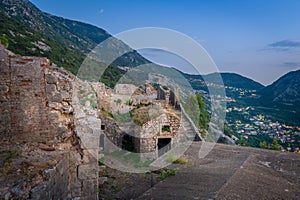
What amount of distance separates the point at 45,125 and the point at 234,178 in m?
4.59

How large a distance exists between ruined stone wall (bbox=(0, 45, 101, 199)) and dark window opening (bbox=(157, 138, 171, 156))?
18.9ft

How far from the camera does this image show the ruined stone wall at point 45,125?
431cm

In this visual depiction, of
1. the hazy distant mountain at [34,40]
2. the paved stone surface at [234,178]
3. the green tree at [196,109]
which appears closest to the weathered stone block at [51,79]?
the paved stone surface at [234,178]

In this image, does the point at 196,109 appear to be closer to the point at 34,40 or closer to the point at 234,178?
the point at 234,178

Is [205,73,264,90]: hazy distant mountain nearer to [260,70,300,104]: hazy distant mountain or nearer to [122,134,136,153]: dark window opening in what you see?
[260,70,300,104]: hazy distant mountain

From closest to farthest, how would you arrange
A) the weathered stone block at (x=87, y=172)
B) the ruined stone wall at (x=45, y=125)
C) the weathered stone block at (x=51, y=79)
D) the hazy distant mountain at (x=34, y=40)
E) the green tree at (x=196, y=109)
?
the ruined stone wall at (x=45, y=125) → the weathered stone block at (x=51, y=79) → the weathered stone block at (x=87, y=172) → the green tree at (x=196, y=109) → the hazy distant mountain at (x=34, y=40)

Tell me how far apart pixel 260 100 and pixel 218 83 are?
67.9 ft

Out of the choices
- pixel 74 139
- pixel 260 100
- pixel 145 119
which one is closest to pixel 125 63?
pixel 260 100

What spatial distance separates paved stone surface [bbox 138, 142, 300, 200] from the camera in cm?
577

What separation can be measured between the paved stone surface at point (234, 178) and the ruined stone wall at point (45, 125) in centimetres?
201

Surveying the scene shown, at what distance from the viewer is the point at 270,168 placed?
7828 millimetres

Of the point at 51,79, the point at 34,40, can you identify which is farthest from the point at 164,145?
the point at 34,40

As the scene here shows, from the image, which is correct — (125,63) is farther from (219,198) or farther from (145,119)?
(219,198)

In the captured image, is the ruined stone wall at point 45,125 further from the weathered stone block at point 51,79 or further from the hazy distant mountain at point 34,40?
the hazy distant mountain at point 34,40
